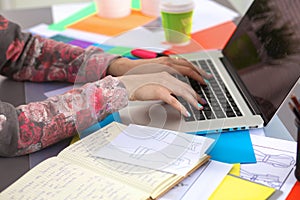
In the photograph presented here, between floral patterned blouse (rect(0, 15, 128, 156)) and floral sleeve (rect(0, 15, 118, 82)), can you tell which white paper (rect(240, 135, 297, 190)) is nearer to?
floral patterned blouse (rect(0, 15, 128, 156))

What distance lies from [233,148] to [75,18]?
31.4 inches

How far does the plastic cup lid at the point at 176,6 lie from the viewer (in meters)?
1.33

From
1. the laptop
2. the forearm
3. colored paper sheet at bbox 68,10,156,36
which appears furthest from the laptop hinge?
colored paper sheet at bbox 68,10,156,36

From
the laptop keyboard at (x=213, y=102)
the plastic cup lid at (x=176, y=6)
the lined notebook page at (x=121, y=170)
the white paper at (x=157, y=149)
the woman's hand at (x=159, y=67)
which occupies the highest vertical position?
the plastic cup lid at (x=176, y=6)

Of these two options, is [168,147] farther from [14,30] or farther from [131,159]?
[14,30]

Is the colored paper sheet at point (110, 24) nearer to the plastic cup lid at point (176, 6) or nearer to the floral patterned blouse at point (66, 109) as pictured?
the plastic cup lid at point (176, 6)

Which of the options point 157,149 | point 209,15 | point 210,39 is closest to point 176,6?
point 210,39

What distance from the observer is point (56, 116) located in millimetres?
940

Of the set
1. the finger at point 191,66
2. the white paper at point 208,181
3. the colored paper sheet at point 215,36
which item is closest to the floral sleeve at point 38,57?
the finger at point 191,66

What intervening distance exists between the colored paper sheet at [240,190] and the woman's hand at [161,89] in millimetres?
167

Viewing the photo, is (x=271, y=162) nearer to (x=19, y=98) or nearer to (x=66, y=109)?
(x=66, y=109)

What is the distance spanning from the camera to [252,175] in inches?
32.8

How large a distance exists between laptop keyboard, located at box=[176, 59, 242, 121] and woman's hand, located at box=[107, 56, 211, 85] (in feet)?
0.07

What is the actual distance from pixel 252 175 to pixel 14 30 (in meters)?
0.68
